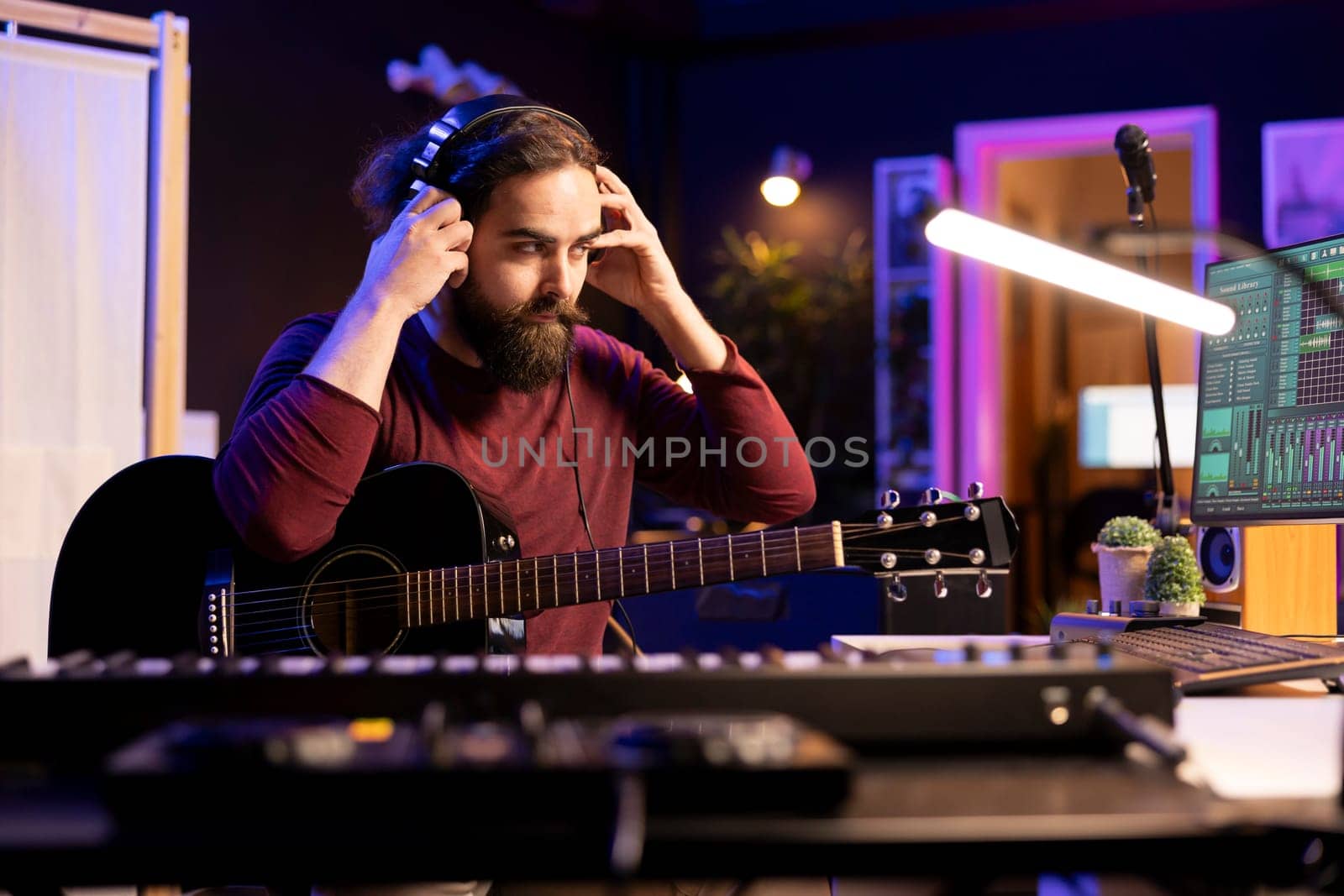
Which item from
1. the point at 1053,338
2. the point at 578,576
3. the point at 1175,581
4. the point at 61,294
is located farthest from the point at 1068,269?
the point at 1053,338

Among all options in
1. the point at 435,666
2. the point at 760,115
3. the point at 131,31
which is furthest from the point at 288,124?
the point at 435,666

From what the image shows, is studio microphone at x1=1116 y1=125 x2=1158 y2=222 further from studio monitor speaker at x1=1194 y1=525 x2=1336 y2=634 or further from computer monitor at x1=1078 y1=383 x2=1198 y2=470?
computer monitor at x1=1078 y1=383 x2=1198 y2=470

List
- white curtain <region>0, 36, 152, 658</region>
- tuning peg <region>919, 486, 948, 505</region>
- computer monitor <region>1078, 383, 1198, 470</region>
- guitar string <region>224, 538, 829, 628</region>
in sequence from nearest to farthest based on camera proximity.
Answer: tuning peg <region>919, 486, 948, 505</region>, guitar string <region>224, 538, 829, 628</region>, white curtain <region>0, 36, 152, 658</region>, computer monitor <region>1078, 383, 1198, 470</region>

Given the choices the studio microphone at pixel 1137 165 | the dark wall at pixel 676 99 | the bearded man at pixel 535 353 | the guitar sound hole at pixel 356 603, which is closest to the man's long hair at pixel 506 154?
the bearded man at pixel 535 353

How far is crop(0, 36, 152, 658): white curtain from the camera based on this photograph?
9.21 ft

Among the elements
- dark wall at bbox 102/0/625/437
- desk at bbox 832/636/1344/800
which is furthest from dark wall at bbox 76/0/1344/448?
desk at bbox 832/636/1344/800

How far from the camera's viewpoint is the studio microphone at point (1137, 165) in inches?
75.2

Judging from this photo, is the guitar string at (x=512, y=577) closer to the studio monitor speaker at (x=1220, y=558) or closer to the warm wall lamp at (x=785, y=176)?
the studio monitor speaker at (x=1220, y=558)

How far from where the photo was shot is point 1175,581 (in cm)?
170

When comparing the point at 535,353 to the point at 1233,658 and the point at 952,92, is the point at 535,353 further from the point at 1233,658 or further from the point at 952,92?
the point at 952,92

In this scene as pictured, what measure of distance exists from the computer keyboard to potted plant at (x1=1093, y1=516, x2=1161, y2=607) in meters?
0.36

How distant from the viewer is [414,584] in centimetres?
162

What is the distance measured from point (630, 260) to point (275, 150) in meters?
3.00

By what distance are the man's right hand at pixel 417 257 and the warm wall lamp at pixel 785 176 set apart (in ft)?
13.8
